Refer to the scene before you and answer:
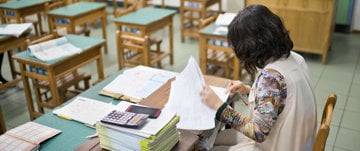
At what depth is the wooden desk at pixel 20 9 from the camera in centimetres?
455

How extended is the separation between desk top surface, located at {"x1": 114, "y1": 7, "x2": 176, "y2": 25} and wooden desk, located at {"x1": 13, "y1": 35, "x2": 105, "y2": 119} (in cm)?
91

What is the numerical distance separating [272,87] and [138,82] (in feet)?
2.91

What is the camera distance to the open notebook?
1.39m

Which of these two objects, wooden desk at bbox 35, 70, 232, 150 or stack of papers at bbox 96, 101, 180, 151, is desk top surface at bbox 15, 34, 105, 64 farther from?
stack of papers at bbox 96, 101, 180, 151

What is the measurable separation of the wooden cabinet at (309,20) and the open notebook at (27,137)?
3.07 metres

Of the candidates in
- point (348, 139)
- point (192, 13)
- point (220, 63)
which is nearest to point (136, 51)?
point (220, 63)

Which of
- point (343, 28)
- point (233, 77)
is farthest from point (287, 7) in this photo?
point (343, 28)

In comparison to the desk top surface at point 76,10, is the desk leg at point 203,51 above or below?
below

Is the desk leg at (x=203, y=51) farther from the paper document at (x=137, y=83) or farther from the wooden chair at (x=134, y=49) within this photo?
the paper document at (x=137, y=83)

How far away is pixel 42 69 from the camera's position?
2.63m

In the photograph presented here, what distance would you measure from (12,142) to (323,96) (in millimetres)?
2812

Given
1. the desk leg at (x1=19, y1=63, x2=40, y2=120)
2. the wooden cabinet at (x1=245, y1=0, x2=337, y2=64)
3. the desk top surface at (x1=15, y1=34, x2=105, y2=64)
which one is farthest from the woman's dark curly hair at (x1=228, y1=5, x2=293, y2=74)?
the wooden cabinet at (x1=245, y1=0, x2=337, y2=64)

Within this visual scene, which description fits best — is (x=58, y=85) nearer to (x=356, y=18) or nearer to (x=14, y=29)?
(x=14, y=29)

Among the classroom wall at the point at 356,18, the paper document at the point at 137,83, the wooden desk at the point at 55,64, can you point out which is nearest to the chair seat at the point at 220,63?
the wooden desk at the point at 55,64
